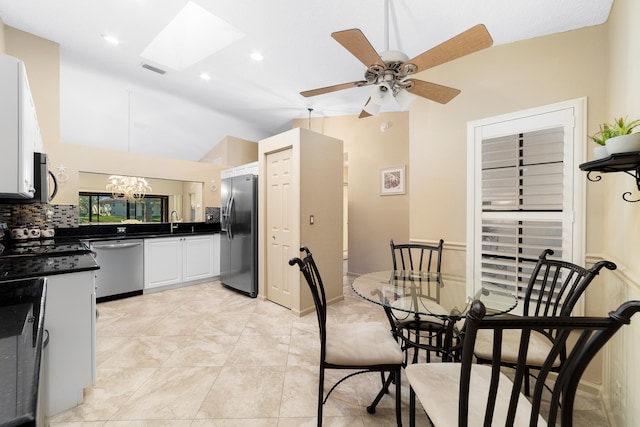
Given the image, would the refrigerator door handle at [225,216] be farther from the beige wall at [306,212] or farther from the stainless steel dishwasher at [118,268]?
the stainless steel dishwasher at [118,268]

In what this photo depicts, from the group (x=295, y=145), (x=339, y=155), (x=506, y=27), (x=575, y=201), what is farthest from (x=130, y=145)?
(x=575, y=201)

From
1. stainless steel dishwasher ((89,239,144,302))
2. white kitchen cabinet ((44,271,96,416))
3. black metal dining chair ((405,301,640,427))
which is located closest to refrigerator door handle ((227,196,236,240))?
stainless steel dishwasher ((89,239,144,302))

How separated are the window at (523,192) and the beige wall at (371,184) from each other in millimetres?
1910

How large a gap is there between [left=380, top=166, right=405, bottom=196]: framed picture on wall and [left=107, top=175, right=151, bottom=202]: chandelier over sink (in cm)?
419

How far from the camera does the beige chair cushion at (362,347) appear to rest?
1495 millimetres

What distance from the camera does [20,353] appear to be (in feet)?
2.32

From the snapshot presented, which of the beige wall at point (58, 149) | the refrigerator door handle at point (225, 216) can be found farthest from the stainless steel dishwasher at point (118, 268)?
the refrigerator door handle at point (225, 216)

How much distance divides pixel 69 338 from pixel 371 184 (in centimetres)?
419

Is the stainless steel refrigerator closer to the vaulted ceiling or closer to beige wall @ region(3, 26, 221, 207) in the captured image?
beige wall @ region(3, 26, 221, 207)

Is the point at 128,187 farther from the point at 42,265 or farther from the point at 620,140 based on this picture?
the point at 620,140

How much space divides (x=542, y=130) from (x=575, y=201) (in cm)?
61

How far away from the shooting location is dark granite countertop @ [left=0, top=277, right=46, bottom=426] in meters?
0.51

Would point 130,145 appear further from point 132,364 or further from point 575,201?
point 575,201

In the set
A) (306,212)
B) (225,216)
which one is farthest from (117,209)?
(306,212)
